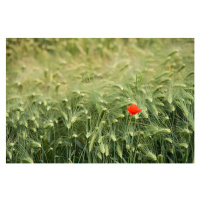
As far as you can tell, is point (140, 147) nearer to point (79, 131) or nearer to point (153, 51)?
point (79, 131)

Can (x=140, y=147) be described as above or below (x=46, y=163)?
above

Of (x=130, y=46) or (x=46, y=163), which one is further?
(x=130, y=46)

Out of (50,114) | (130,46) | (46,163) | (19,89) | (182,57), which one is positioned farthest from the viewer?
(130,46)

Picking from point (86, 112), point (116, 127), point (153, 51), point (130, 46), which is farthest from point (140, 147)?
point (130, 46)

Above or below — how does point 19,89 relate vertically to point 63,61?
below

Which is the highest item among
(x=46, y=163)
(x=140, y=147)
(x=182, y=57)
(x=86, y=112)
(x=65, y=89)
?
(x=182, y=57)

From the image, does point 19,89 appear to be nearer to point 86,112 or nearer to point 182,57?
point 86,112

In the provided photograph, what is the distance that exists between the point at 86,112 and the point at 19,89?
116 cm

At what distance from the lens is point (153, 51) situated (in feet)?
9.65

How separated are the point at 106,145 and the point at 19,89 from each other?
1.42 meters

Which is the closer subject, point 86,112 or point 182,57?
point 86,112

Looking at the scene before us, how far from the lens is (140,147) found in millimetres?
1857

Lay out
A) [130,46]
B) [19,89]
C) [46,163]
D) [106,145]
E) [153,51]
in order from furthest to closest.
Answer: [130,46]
[153,51]
[19,89]
[46,163]
[106,145]

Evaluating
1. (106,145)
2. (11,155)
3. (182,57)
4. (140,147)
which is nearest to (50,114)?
(11,155)
